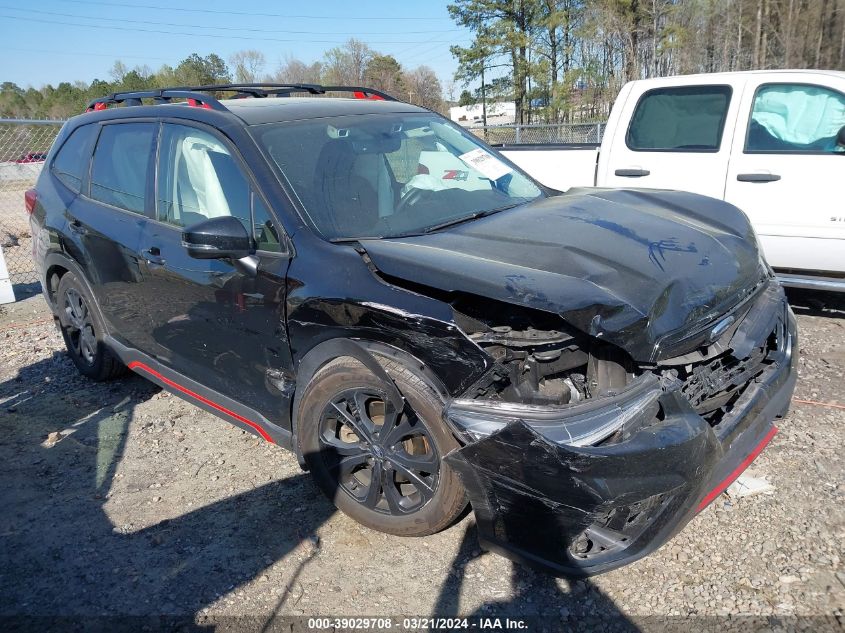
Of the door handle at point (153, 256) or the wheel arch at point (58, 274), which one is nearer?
the door handle at point (153, 256)

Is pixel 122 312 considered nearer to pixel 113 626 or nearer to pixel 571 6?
pixel 113 626

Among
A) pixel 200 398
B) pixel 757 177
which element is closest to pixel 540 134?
pixel 757 177

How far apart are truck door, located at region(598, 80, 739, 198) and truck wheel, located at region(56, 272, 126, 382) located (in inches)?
175

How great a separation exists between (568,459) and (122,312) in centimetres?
319

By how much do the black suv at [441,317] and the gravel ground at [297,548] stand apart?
0.27 meters

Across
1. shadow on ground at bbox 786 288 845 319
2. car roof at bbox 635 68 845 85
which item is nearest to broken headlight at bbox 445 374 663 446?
shadow on ground at bbox 786 288 845 319

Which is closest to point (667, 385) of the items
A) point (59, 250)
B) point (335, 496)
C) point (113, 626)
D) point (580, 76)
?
point (335, 496)

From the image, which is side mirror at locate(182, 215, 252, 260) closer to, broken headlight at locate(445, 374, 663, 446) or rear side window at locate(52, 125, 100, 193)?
broken headlight at locate(445, 374, 663, 446)

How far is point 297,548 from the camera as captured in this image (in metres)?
2.94

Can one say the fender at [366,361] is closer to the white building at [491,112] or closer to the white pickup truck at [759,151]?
the white pickup truck at [759,151]

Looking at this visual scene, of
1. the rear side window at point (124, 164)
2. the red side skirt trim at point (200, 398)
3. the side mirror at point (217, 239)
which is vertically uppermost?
the rear side window at point (124, 164)

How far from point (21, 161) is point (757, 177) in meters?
10.8

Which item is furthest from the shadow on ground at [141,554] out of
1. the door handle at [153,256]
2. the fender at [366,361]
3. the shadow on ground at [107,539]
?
the door handle at [153,256]

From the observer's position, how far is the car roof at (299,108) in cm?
337
